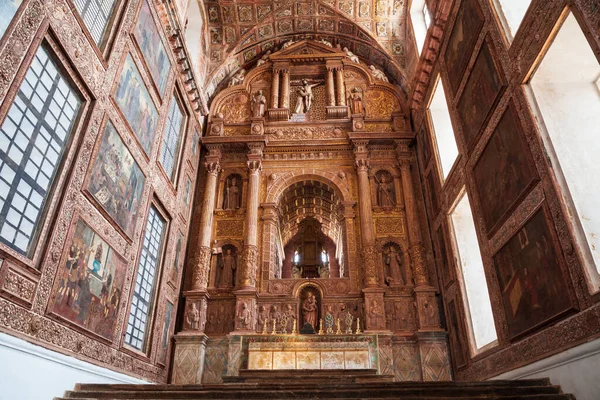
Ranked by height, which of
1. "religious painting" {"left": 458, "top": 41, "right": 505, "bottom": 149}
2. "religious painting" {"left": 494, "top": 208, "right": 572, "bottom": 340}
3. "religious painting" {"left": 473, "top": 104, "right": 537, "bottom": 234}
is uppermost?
"religious painting" {"left": 458, "top": 41, "right": 505, "bottom": 149}

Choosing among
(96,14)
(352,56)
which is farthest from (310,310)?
(352,56)

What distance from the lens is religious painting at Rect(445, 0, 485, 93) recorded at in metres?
11.1

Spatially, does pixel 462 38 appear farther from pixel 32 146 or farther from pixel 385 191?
pixel 32 146

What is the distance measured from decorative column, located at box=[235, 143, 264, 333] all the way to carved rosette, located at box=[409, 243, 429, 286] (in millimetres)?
5945

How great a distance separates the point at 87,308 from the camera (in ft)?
28.6

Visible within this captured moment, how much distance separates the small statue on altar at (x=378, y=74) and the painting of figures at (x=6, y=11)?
51.9 ft

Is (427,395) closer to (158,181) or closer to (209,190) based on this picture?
(158,181)

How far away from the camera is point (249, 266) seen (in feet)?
51.5

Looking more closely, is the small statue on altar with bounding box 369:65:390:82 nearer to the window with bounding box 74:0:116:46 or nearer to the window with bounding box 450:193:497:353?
the window with bounding box 450:193:497:353

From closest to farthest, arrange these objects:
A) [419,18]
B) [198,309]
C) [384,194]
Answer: [198,309] → [384,194] → [419,18]

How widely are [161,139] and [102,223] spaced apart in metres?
4.69

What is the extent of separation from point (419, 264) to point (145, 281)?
9488 millimetres

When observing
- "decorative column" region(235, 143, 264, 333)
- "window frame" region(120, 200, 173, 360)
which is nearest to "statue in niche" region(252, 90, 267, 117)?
"decorative column" region(235, 143, 264, 333)

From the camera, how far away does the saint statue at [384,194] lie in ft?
56.6
